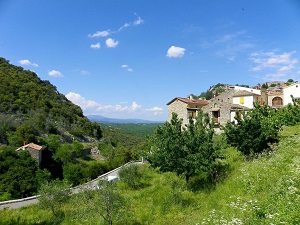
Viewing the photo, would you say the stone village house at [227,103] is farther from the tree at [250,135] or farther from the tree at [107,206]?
the tree at [107,206]

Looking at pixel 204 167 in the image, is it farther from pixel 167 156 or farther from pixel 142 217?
pixel 142 217

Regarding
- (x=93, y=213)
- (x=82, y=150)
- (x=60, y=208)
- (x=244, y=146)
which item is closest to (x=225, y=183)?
(x=244, y=146)

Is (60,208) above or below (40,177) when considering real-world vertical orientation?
above

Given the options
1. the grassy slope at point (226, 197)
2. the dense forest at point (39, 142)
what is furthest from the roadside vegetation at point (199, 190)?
the dense forest at point (39, 142)

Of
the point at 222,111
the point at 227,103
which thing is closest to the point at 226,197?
the point at 222,111

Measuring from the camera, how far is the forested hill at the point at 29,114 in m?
51.1

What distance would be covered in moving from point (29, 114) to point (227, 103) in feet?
164

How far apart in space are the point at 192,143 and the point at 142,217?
451cm

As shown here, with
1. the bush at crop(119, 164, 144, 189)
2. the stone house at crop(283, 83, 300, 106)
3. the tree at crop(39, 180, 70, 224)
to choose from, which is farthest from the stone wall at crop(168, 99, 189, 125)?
the tree at crop(39, 180, 70, 224)

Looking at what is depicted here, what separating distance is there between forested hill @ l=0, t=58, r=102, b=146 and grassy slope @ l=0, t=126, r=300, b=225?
3936 cm

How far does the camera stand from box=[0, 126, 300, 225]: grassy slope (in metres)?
9.52

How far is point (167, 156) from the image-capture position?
14086 millimetres

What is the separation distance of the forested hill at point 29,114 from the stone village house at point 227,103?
2966 cm

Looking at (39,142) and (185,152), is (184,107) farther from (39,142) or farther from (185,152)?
(39,142)
